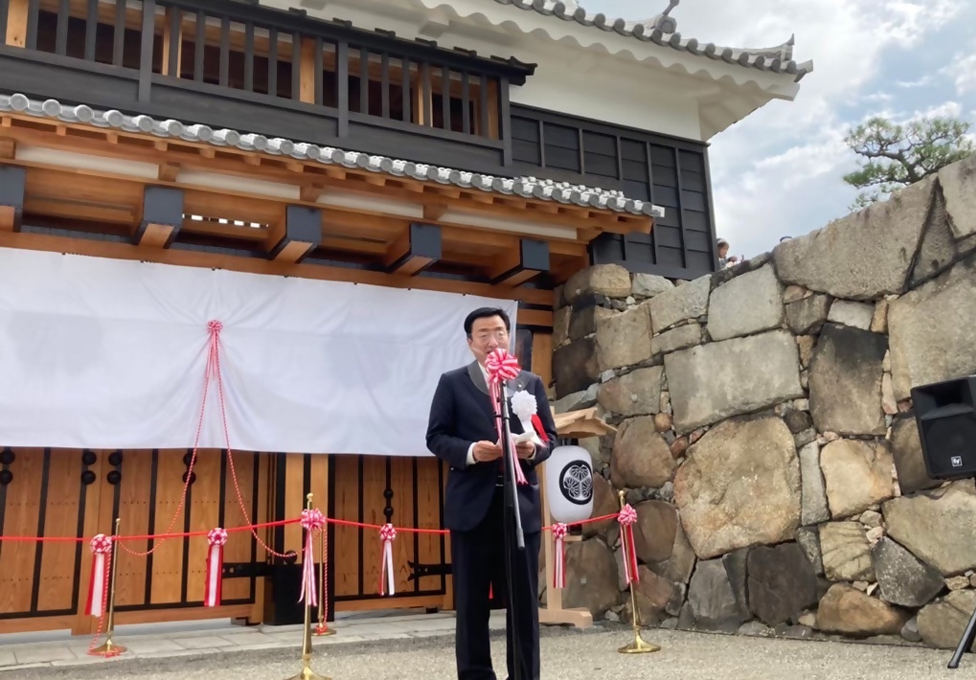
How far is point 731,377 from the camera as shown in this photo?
220 inches

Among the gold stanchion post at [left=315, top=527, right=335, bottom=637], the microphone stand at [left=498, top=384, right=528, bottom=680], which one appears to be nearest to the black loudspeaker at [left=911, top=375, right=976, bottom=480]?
the microphone stand at [left=498, top=384, right=528, bottom=680]

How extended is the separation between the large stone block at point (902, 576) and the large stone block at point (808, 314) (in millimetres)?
1374

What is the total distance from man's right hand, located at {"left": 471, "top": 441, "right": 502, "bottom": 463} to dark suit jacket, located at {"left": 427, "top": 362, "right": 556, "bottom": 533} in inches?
2.6

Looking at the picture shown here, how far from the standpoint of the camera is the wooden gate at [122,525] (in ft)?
18.7

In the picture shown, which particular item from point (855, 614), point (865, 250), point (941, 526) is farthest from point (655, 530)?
point (865, 250)

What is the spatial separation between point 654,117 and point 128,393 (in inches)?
232

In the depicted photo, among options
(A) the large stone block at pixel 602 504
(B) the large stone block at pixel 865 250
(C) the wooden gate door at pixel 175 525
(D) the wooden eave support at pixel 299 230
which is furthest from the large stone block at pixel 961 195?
(C) the wooden gate door at pixel 175 525

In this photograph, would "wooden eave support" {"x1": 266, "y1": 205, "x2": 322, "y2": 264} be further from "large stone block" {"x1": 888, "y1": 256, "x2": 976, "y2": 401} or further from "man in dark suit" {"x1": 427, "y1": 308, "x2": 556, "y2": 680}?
"large stone block" {"x1": 888, "y1": 256, "x2": 976, "y2": 401}

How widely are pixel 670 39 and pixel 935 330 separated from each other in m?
4.67

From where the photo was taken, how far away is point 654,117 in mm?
8344

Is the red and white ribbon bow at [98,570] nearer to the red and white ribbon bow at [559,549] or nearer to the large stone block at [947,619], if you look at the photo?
the red and white ribbon bow at [559,549]

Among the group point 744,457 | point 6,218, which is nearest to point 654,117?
point 744,457

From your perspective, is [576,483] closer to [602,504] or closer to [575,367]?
[602,504]

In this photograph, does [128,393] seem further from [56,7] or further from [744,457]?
[744,457]
